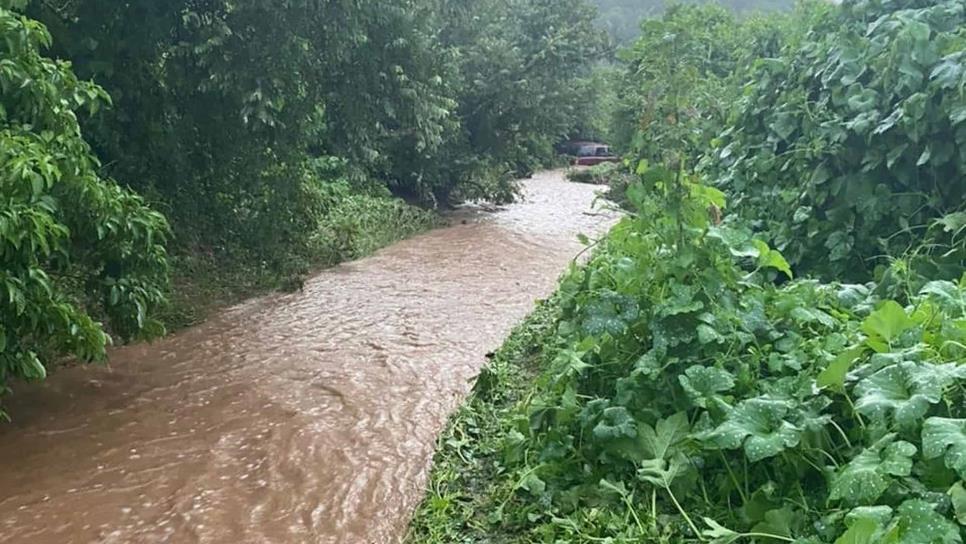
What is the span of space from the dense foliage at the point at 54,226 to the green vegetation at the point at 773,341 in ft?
7.28

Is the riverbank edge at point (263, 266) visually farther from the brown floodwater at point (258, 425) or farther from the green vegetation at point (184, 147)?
the brown floodwater at point (258, 425)

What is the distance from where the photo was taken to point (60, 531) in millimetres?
3586

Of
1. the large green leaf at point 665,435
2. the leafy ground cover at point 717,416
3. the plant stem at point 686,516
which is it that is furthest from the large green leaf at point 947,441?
the large green leaf at point 665,435

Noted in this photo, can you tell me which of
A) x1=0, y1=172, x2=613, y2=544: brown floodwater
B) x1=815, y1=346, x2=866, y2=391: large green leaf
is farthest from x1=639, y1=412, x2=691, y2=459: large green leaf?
x1=0, y1=172, x2=613, y2=544: brown floodwater

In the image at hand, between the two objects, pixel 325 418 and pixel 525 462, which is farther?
pixel 325 418

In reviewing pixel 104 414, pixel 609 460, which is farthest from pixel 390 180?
pixel 609 460

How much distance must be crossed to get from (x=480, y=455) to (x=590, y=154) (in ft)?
87.9

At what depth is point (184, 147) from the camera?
310 inches

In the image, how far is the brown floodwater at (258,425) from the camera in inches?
146

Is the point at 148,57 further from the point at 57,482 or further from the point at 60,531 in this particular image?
the point at 60,531

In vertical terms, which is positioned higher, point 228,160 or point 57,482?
point 228,160

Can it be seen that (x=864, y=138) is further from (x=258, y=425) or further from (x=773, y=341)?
(x=258, y=425)

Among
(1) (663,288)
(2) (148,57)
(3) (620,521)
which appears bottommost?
(3) (620,521)

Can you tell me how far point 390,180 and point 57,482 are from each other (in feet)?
37.6
